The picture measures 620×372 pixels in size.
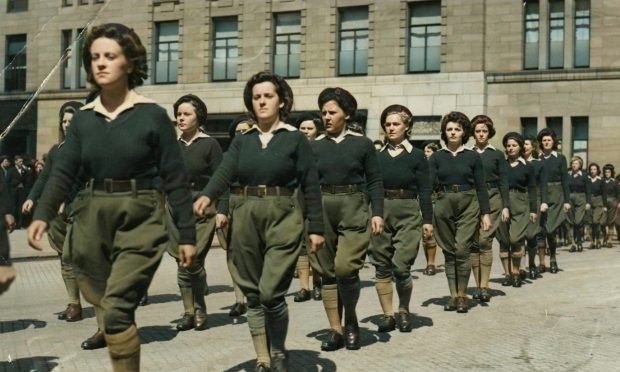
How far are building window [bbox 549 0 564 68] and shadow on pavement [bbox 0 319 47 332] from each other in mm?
23448

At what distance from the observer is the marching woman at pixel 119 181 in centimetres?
461

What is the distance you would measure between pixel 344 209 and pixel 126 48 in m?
2.76

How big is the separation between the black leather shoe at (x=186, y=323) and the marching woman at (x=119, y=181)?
3.08m

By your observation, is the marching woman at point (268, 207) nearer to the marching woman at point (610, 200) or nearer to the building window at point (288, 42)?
the marching woman at point (610, 200)

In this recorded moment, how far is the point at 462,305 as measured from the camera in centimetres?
907

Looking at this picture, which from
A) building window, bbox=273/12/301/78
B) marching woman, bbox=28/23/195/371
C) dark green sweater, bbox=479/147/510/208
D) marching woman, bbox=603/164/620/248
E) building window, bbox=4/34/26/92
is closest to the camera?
marching woman, bbox=28/23/195/371

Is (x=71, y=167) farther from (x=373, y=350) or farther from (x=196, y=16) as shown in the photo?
(x=196, y=16)

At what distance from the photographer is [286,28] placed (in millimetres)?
30328

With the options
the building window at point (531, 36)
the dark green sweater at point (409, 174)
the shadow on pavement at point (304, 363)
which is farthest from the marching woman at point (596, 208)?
the shadow on pavement at point (304, 363)

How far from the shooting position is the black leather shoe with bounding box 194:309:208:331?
7871mm

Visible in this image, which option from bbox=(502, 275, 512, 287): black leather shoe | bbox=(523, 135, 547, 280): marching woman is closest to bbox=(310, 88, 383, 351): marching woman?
bbox=(502, 275, 512, 287): black leather shoe

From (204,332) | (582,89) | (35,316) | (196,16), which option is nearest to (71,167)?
(204,332)

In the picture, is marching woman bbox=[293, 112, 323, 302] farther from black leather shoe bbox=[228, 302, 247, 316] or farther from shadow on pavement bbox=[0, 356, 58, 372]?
shadow on pavement bbox=[0, 356, 58, 372]

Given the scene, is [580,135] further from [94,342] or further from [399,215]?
[94,342]
